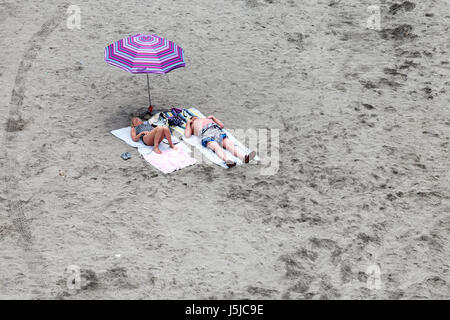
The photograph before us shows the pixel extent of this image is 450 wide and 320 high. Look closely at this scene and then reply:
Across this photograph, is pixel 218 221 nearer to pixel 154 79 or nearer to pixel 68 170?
pixel 68 170

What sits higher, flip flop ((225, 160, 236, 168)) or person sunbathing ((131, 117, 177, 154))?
person sunbathing ((131, 117, 177, 154))

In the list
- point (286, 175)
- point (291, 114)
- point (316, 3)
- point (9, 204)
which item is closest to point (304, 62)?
point (291, 114)

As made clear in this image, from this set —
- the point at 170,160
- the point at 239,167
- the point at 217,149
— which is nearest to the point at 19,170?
the point at 170,160

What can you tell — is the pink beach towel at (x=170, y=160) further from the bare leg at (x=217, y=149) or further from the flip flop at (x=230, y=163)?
the flip flop at (x=230, y=163)

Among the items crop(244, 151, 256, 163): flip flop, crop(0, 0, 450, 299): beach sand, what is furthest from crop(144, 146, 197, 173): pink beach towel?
crop(244, 151, 256, 163): flip flop

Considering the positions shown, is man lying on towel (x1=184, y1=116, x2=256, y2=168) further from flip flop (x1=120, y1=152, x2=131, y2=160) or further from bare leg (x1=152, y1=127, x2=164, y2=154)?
flip flop (x1=120, y1=152, x2=131, y2=160)
